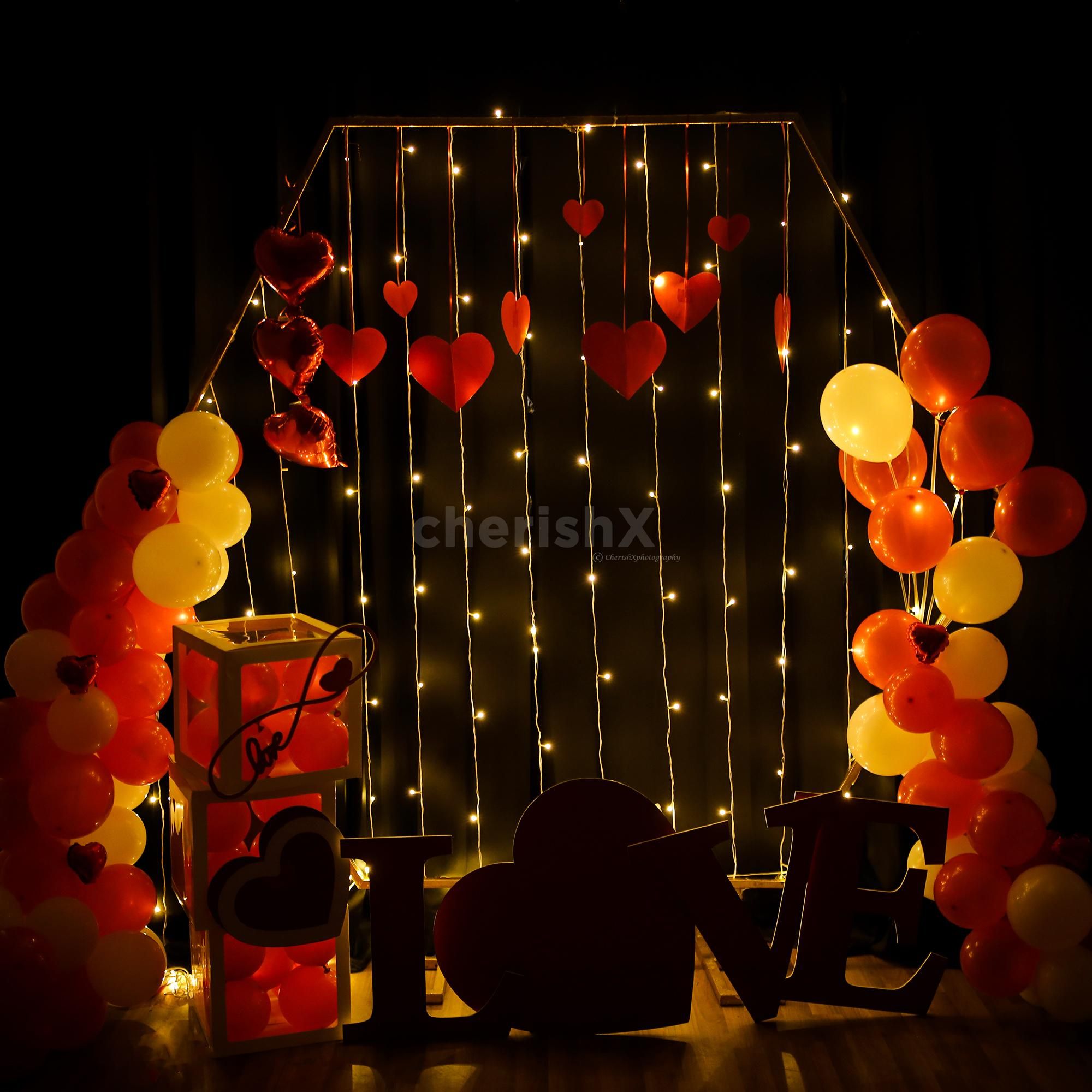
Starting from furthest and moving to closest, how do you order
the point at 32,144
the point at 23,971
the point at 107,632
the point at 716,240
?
1. the point at 32,144
2. the point at 716,240
3. the point at 107,632
4. the point at 23,971

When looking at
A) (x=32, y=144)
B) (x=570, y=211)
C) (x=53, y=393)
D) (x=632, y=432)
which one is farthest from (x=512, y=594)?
(x=32, y=144)

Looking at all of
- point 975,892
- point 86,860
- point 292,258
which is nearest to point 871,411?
point 975,892

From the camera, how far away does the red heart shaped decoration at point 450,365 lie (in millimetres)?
2686

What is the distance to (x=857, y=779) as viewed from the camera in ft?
9.99

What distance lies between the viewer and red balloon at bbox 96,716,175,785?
99.9 inches

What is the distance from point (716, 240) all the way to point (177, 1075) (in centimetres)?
231

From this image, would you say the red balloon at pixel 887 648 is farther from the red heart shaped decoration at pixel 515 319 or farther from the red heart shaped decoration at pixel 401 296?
the red heart shaped decoration at pixel 401 296

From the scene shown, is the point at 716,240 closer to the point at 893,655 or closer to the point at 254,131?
the point at 893,655

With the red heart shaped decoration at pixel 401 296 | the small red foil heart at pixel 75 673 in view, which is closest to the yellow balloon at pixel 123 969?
the small red foil heart at pixel 75 673

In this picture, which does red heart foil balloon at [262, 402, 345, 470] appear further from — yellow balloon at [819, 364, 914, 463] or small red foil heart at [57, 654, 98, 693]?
yellow balloon at [819, 364, 914, 463]

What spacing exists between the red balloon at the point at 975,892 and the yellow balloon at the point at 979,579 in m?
0.57

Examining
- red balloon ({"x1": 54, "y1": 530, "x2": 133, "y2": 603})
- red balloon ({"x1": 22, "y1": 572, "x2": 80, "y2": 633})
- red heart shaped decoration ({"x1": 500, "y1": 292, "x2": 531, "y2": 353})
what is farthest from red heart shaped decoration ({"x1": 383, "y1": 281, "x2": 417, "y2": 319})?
red balloon ({"x1": 22, "y1": 572, "x2": 80, "y2": 633})

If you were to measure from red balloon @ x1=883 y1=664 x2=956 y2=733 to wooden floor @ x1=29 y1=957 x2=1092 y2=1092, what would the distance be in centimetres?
73

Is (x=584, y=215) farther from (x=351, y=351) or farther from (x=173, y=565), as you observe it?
(x=173, y=565)
